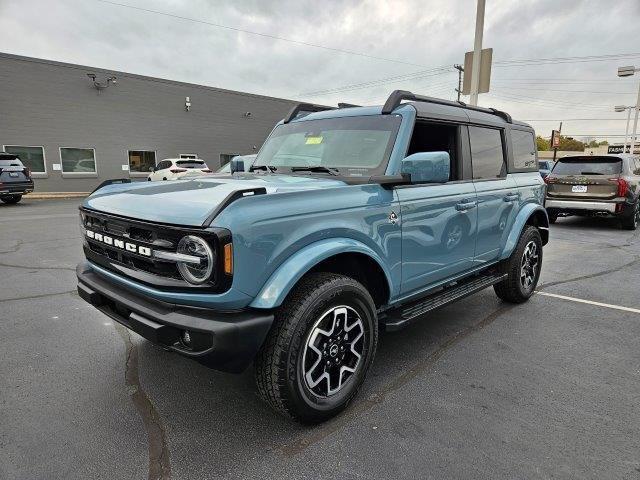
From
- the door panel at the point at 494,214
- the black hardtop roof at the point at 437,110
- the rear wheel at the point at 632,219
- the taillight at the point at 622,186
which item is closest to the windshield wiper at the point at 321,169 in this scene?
the black hardtop roof at the point at 437,110

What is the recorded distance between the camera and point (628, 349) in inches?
145

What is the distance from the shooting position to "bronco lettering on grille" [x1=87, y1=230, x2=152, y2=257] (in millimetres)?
2391

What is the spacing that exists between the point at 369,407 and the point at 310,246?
117 cm

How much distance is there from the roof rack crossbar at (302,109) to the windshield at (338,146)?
32 cm

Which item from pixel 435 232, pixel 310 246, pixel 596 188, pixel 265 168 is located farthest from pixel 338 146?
pixel 596 188

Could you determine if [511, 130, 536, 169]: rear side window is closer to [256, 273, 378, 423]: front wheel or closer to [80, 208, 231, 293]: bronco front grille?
[256, 273, 378, 423]: front wheel

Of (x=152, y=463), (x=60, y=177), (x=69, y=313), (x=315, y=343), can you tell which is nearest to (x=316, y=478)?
(x=315, y=343)

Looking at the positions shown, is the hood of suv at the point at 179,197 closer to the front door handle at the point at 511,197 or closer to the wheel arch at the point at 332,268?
the wheel arch at the point at 332,268

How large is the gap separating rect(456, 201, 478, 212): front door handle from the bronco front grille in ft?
7.17

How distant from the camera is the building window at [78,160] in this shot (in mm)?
20141

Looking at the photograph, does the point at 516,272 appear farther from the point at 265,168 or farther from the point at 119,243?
the point at 119,243

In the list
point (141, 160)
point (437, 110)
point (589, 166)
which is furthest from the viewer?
point (141, 160)

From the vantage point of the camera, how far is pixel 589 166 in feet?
34.7

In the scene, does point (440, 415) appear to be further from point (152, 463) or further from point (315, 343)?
point (152, 463)
